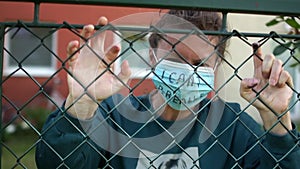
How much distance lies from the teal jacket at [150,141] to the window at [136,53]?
0.10 m

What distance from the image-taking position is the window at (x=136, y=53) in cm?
160

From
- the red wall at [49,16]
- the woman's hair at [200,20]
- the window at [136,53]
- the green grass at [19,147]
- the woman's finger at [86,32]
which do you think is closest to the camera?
the woman's finger at [86,32]

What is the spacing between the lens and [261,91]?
1.67 meters

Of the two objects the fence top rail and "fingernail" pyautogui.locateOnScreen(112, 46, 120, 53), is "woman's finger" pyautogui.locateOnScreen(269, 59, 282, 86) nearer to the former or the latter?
the fence top rail

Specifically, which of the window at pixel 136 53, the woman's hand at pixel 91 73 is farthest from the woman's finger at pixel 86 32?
the window at pixel 136 53

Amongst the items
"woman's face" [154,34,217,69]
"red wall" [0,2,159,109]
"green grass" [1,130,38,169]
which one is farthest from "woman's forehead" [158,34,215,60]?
"red wall" [0,2,159,109]

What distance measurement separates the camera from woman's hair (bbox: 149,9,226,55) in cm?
177

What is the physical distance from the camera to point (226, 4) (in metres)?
1.62

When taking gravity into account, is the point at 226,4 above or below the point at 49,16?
below

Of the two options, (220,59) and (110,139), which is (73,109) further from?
(220,59)

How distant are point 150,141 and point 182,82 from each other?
1.27 ft

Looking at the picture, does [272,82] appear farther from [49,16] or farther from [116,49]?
[49,16]

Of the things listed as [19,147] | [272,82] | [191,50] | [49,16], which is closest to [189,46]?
[191,50]

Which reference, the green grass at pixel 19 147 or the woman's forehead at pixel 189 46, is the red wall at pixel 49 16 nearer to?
the green grass at pixel 19 147
